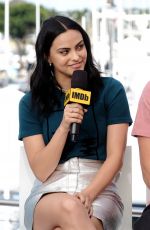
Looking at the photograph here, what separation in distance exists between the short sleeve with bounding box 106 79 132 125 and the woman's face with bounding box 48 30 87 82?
0.46ft

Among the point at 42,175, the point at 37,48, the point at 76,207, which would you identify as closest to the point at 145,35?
the point at 37,48

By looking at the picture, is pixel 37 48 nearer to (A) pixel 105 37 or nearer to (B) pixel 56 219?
(B) pixel 56 219

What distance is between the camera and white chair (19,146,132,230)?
6.17 feet

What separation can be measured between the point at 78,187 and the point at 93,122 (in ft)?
0.74

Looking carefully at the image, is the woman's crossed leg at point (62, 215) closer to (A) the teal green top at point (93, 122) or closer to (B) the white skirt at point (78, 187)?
(B) the white skirt at point (78, 187)

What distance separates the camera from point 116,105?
1.78 meters

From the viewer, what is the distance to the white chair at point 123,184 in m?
1.88

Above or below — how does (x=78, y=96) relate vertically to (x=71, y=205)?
above

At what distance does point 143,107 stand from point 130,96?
1.21m

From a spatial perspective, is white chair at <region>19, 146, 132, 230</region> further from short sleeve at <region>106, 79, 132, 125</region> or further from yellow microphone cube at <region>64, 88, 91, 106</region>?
yellow microphone cube at <region>64, 88, 91, 106</region>

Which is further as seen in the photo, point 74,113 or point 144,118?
point 144,118

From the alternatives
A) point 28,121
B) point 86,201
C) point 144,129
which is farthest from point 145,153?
point 28,121

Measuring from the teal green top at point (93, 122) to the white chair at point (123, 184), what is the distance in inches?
5.2

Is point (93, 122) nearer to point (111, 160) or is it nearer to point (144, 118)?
point (111, 160)
